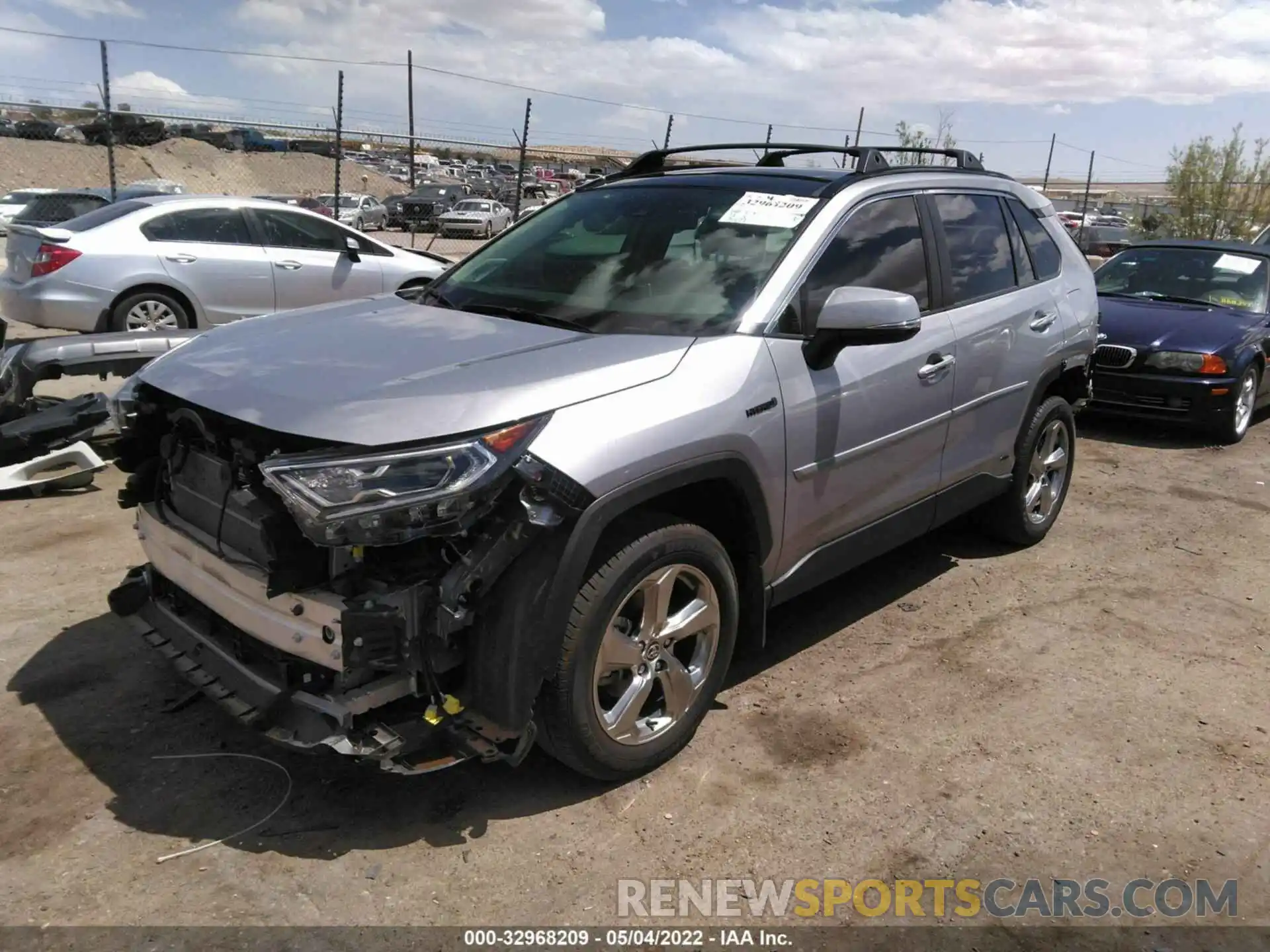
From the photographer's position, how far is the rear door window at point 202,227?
911 centimetres

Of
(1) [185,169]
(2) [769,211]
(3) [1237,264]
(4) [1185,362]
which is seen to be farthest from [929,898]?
(1) [185,169]

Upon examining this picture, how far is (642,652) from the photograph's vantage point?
3.05 m

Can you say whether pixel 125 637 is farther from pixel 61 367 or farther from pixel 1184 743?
pixel 1184 743

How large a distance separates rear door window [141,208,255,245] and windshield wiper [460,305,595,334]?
6654 millimetres

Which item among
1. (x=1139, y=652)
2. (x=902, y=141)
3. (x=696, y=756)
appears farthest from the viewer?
(x=902, y=141)

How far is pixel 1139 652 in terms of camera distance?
4.26 m

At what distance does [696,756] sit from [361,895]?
1.18m

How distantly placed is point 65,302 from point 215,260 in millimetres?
1304

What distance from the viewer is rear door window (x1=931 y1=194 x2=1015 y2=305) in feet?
14.3

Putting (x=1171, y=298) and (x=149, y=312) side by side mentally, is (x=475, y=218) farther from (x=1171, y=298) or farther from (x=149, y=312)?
(x=1171, y=298)

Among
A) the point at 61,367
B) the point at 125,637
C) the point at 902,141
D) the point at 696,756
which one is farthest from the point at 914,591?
the point at 902,141

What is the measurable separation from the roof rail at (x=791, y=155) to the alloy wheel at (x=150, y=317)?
232 inches

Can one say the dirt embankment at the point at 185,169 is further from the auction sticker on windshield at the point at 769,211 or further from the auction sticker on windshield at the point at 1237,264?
the auction sticker on windshield at the point at 769,211

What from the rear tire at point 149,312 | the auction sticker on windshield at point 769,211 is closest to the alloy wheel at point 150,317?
the rear tire at point 149,312
